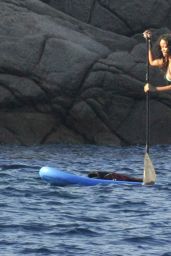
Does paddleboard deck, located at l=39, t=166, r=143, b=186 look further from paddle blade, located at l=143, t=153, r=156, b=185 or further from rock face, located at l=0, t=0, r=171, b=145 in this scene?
rock face, located at l=0, t=0, r=171, b=145

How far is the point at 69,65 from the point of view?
39812 millimetres

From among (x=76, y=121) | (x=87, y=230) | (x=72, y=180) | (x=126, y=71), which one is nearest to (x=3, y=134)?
(x=76, y=121)

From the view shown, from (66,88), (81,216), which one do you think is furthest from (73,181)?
(66,88)

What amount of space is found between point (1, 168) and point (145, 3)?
18959 millimetres

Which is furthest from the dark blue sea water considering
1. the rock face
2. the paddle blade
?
the rock face

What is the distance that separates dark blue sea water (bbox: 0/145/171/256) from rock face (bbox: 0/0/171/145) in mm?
9745

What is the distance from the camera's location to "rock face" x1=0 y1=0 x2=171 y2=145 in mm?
39312

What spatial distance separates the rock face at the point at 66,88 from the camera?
Answer: 3931 centimetres

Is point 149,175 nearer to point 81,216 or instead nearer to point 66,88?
point 81,216

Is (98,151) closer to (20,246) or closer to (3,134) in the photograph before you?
(3,134)

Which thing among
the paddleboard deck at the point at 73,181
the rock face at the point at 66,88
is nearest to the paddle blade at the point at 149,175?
the paddleboard deck at the point at 73,181

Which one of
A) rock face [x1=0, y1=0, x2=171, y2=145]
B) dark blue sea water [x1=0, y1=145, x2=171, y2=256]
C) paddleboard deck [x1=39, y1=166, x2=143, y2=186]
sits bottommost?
dark blue sea water [x1=0, y1=145, x2=171, y2=256]

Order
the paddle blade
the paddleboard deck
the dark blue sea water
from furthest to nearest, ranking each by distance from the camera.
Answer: the paddleboard deck < the paddle blade < the dark blue sea water

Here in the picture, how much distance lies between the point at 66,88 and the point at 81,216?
2094cm
